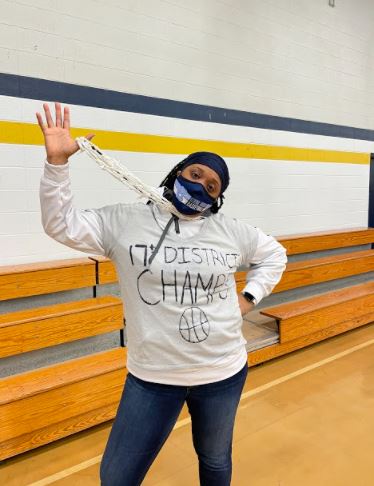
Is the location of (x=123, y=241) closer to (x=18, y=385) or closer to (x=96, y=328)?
(x=18, y=385)

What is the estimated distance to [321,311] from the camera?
3514 millimetres

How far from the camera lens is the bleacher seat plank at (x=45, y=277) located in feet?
8.56

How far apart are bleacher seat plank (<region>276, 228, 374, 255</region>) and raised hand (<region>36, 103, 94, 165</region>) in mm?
3207

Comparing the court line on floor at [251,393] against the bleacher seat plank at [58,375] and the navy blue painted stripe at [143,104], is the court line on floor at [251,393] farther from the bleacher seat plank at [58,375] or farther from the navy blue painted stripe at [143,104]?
the navy blue painted stripe at [143,104]

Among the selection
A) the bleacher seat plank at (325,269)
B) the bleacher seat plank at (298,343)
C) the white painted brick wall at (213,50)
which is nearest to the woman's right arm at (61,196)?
the white painted brick wall at (213,50)

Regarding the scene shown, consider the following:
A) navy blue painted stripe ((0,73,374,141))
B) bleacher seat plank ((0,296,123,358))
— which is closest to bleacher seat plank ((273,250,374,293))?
navy blue painted stripe ((0,73,374,141))

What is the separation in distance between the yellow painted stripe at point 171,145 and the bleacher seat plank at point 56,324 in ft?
3.85

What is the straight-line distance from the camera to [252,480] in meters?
1.92

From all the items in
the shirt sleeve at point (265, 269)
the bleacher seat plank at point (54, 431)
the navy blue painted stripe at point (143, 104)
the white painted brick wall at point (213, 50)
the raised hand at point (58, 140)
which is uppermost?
the white painted brick wall at point (213, 50)

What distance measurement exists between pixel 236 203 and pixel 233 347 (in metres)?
2.84

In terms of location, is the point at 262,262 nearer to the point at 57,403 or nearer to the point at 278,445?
the point at 278,445

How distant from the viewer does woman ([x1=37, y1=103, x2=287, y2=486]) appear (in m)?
1.10

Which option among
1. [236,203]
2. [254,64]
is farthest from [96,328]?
[254,64]

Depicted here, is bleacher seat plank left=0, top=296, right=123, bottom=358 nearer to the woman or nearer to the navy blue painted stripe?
the woman
